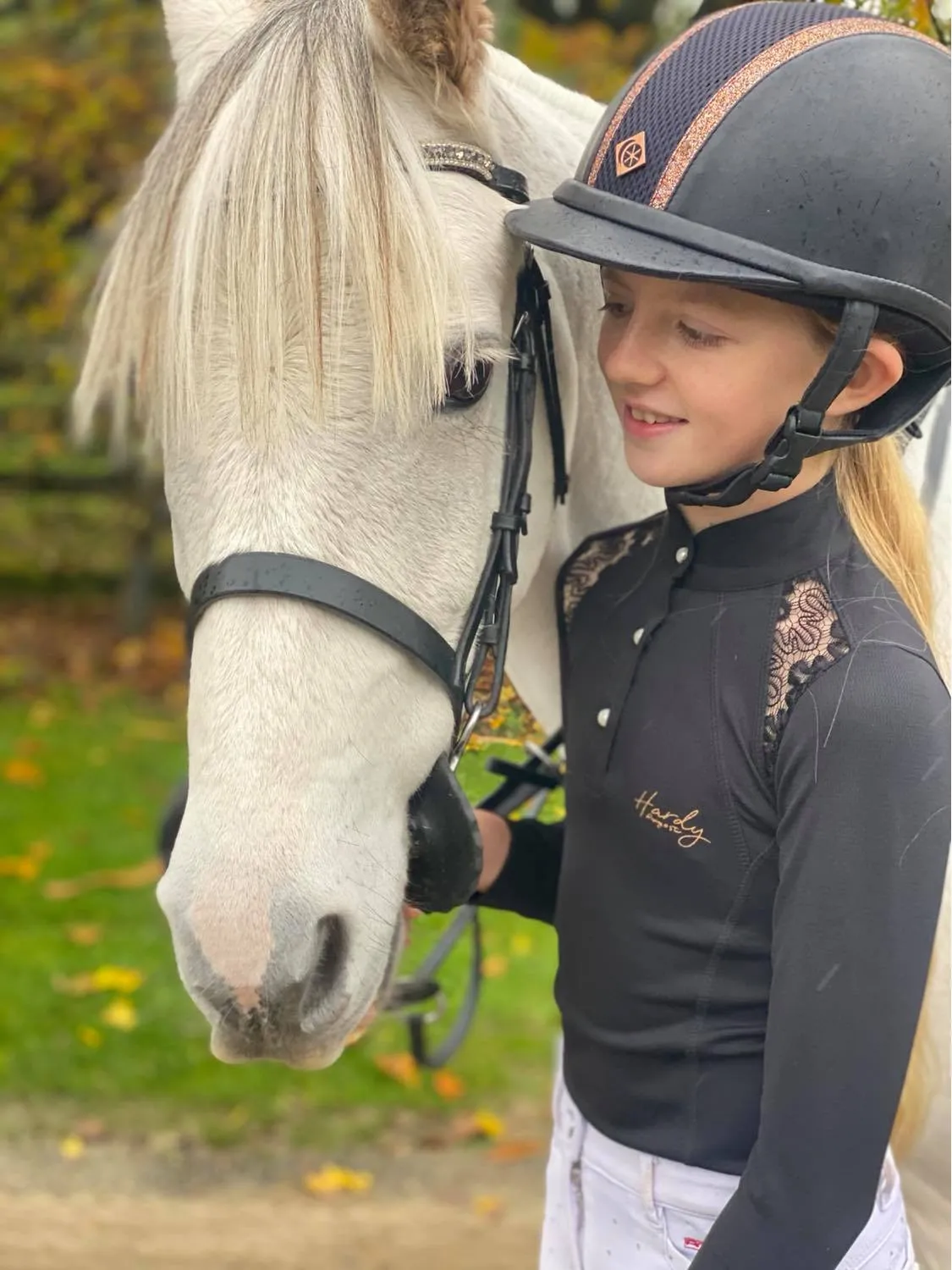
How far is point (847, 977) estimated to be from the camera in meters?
1.11

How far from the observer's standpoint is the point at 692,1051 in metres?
1.31

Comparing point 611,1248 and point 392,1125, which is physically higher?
point 611,1248

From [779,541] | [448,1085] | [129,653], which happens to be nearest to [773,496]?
[779,541]

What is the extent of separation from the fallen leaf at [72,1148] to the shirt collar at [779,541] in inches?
119

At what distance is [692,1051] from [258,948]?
0.48 m

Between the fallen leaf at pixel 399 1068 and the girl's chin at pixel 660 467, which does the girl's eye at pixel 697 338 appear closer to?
the girl's chin at pixel 660 467

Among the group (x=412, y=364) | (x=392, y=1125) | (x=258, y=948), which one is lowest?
(x=392, y=1125)

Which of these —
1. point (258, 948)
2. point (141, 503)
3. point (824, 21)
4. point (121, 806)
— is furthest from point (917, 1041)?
point (141, 503)

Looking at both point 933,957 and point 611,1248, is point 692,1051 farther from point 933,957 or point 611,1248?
point 933,957

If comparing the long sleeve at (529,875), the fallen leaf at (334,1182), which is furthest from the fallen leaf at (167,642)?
the long sleeve at (529,875)

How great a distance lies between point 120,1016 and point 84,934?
551 mm

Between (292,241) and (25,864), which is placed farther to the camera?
(25,864)

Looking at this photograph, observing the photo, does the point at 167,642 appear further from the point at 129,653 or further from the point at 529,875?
the point at 529,875

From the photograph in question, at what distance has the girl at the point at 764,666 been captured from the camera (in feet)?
3.66
